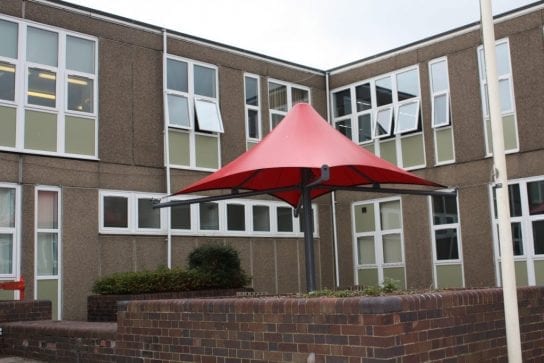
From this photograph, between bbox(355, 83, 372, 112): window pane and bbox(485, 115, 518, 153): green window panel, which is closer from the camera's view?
bbox(485, 115, 518, 153): green window panel

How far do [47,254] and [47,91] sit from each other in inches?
121

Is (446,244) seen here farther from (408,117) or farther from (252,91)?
(252,91)

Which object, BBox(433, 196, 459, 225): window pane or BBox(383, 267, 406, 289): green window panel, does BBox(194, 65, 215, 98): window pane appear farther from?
BBox(383, 267, 406, 289): green window panel

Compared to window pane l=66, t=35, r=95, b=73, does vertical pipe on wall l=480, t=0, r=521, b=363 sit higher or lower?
lower

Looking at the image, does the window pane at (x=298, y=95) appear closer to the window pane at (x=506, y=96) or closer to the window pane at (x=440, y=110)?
the window pane at (x=440, y=110)

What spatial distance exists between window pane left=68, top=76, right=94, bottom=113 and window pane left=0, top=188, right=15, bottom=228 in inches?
81.4

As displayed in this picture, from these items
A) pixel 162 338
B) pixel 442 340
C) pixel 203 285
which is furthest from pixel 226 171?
pixel 203 285

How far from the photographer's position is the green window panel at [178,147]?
1458 centimetres

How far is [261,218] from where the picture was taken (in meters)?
16.1

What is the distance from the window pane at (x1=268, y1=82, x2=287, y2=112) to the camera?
16906 mm

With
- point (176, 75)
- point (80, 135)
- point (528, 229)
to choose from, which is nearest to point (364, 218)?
point (528, 229)

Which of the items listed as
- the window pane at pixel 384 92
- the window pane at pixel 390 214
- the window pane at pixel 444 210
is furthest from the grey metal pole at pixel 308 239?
the window pane at pixel 384 92

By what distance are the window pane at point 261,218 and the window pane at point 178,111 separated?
8.83 feet

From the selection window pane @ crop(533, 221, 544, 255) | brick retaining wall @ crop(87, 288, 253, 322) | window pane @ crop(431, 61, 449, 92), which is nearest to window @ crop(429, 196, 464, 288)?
window pane @ crop(533, 221, 544, 255)
